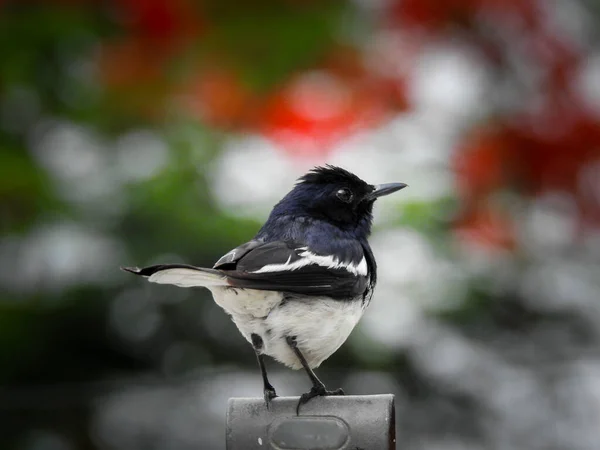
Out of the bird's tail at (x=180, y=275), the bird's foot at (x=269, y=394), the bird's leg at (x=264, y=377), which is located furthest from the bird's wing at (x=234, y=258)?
the bird's foot at (x=269, y=394)

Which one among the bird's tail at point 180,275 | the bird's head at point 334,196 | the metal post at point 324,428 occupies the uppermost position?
the bird's head at point 334,196

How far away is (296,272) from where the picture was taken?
299cm

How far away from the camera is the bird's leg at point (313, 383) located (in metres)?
2.57

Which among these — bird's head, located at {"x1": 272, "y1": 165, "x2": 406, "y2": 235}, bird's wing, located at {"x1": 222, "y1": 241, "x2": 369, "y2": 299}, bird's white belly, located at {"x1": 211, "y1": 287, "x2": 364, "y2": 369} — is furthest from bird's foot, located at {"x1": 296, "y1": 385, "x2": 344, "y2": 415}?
bird's head, located at {"x1": 272, "y1": 165, "x2": 406, "y2": 235}

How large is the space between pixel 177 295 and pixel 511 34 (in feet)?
7.26

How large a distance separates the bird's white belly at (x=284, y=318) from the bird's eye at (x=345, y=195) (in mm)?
494

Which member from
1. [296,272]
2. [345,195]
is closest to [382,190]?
[345,195]

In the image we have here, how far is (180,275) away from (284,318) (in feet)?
1.71

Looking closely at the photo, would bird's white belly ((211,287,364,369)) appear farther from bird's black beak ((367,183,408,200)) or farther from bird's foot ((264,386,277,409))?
bird's black beak ((367,183,408,200))

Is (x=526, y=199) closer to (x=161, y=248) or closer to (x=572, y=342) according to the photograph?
(x=572, y=342)

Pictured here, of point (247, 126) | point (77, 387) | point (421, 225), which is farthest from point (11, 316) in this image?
point (421, 225)

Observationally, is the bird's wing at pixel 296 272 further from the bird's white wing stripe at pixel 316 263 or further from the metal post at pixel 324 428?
the metal post at pixel 324 428

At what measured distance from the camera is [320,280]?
305 cm

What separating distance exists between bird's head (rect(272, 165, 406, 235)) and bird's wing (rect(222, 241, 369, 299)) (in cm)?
29
